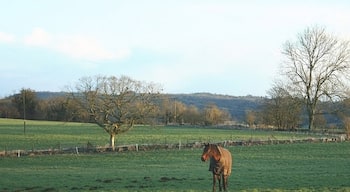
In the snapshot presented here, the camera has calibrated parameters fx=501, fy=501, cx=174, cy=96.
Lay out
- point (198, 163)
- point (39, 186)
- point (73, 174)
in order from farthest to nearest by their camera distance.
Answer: point (198, 163), point (73, 174), point (39, 186)

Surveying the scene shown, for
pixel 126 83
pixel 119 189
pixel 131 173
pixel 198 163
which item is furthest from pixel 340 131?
pixel 119 189

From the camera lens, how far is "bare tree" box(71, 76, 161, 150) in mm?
52688

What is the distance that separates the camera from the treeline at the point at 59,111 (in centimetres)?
10294

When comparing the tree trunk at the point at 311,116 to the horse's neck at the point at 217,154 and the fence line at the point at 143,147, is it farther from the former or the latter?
the horse's neck at the point at 217,154

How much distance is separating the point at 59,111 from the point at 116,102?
206ft

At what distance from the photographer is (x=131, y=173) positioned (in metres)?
32.7

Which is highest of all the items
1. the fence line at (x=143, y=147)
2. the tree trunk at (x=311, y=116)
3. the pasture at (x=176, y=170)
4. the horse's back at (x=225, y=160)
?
the tree trunk at (x=311, y=116)

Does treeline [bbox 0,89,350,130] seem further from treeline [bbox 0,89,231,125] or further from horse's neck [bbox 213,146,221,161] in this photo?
horse's neck [bbox 213,146,221,161]

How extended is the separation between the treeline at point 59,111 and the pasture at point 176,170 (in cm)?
4685

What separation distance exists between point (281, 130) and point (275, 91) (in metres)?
6.84

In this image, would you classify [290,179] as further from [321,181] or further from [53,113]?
[53,113]

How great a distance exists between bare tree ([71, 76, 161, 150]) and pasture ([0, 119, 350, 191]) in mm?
5152

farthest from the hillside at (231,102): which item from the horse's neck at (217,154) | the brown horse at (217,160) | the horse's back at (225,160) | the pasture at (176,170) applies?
the horse's neck at (217,154)

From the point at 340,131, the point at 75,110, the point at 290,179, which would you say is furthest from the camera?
the point at 340,131
